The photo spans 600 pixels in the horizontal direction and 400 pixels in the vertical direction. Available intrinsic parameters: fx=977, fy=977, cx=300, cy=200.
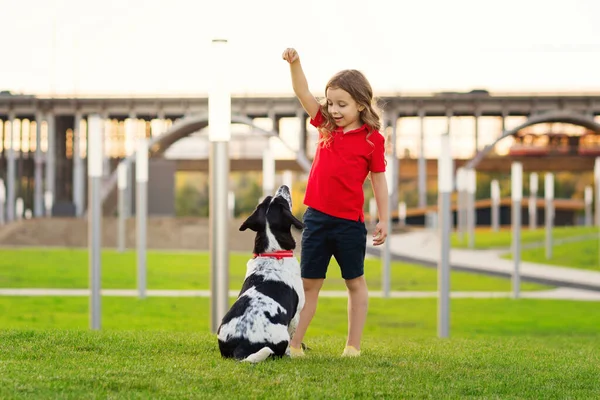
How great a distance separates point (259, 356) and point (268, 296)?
Result: 335 millimetres

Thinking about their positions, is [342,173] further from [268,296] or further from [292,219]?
[268,296]

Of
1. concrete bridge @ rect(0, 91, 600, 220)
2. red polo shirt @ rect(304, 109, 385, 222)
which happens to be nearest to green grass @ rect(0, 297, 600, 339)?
red polo shirt @ rect(304, 109, 385, 222)

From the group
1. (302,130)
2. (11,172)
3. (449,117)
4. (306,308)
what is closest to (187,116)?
(302,130)

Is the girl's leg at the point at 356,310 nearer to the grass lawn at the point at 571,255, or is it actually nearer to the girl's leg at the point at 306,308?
the girl's leg at the point at 306,308

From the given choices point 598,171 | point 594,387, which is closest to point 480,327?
point 594,387

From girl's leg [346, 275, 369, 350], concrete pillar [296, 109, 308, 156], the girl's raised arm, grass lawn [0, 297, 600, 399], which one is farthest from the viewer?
concrete pillar [296, 109, 308, 156]

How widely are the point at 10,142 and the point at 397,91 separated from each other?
90.3ft

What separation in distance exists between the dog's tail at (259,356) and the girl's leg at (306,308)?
71 centimetres

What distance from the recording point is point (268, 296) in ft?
17.6

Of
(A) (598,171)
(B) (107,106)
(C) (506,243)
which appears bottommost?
(C) (506,243)

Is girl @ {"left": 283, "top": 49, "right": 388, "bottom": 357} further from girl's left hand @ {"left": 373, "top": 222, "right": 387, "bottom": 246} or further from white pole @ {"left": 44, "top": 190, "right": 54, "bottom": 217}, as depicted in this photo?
white pole @ {"left": 44, "top": 190, "right": 54, "bottom": 217}

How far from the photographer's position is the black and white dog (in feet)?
17.5

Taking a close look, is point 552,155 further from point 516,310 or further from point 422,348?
point 422,348

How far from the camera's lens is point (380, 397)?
4598mm
